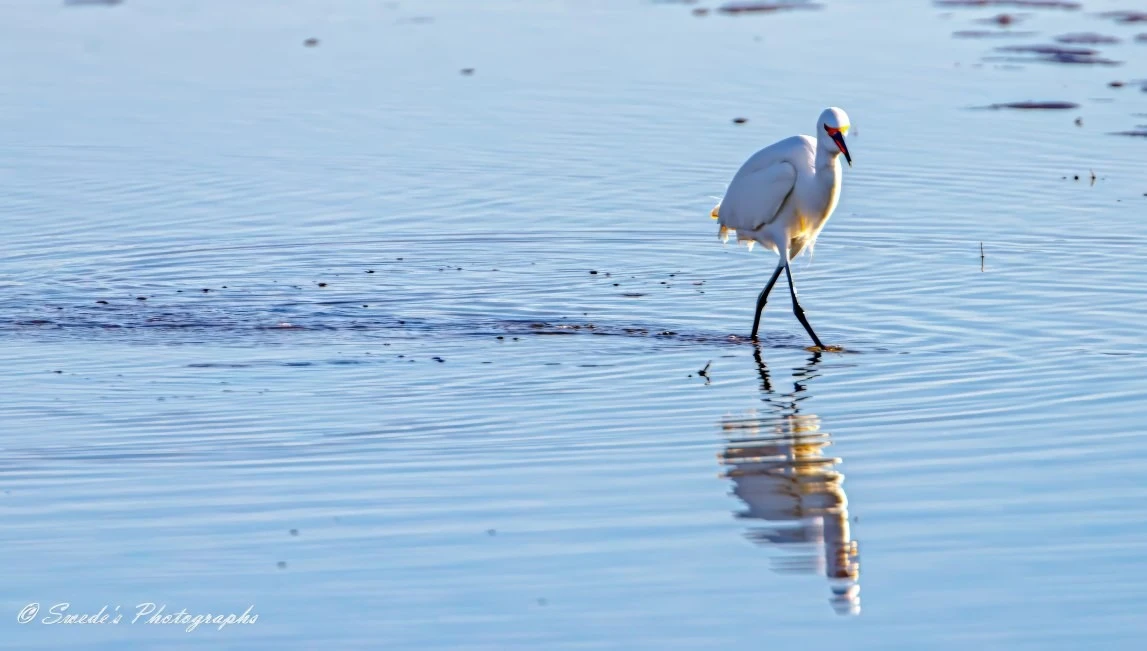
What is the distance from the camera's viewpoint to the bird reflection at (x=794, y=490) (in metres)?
6.65

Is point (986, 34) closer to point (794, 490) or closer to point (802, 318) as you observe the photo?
point (802, 318)

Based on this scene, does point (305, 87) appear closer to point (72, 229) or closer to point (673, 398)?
point (72, 229)

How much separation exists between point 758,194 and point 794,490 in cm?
401

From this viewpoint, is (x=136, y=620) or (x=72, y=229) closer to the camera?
→ (x=136, y=620)

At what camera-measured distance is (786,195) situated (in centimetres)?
1130

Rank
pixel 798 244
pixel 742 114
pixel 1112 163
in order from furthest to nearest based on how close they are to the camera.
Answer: pixel 742 114
pixel 1112 163
pixel 798 244

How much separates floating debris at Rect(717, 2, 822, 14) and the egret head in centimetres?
1714

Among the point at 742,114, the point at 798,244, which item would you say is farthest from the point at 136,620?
the point at 742,114

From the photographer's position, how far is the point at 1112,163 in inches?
611

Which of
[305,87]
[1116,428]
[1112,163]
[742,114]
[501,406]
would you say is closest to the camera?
[1116,428]

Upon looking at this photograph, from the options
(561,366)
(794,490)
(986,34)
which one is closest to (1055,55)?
(986,34)

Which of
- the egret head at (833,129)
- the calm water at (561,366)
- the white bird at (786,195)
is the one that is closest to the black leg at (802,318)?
the white bird at (786,195)

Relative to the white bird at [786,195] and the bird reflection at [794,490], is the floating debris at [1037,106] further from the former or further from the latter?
the bird reflection at [794,490]

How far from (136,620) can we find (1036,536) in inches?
132
